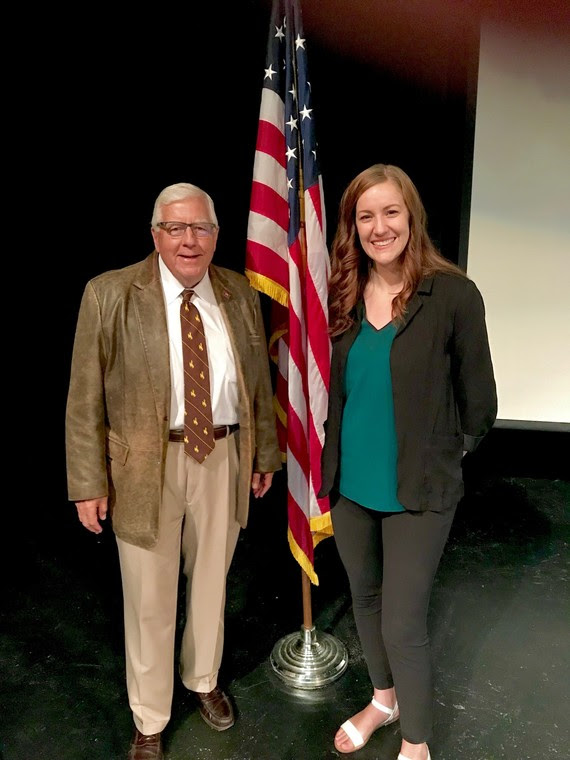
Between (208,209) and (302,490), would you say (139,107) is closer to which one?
(208,209)

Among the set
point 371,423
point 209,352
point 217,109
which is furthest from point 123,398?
point 217,109

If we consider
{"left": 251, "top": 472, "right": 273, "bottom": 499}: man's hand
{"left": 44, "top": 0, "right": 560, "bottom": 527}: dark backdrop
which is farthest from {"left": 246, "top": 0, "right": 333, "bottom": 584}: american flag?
{"left": 44, "top": 0, "right": 560, "bottom": 527}: dark backdrop

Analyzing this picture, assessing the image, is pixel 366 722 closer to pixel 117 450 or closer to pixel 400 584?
pixel 400 584

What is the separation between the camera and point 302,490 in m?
2.34

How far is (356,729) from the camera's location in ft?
7.09

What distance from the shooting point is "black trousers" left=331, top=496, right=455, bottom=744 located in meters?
1.84

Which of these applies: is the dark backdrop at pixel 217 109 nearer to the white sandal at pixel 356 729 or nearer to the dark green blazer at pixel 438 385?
the dark green blazer at pixel 438 385

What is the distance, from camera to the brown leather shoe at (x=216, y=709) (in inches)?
87.9

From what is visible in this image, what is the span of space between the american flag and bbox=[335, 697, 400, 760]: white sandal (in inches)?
23.6

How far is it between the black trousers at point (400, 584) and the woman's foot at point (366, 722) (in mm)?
180

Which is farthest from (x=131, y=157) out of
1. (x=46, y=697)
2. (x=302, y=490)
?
(x=46, y=697)

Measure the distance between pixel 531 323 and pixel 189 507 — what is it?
2.41 m

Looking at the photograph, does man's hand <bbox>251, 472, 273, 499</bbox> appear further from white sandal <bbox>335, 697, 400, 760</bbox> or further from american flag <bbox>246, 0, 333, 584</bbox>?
white sandal <bbox>335, 697, 400, 760</bbox>

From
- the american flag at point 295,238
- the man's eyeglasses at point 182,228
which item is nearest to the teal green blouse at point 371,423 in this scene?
the american flag at point 295,238
